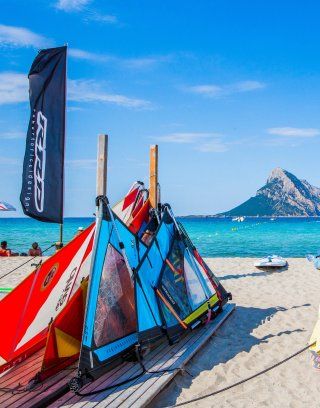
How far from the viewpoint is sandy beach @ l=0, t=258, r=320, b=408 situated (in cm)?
597

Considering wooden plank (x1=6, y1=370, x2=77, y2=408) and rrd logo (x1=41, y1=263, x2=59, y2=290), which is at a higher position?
rrd logo (x1=41, y1=263, x2=59, y2=290)

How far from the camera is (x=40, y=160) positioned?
7.42 metres

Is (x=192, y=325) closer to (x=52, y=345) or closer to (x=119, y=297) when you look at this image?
(x=119, y=297)

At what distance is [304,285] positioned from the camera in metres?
13.3

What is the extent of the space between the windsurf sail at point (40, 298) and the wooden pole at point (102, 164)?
2.32 ft

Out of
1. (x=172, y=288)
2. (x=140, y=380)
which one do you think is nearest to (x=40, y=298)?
(x=140, y=380)

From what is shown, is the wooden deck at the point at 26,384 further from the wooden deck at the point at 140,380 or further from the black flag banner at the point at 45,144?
the black flag banner at the point at 45,144

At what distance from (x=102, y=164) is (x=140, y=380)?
311 cm

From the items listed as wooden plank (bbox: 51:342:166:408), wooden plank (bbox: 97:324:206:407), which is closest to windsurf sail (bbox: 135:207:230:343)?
wooden plank (bbox: 97:324:206:407)

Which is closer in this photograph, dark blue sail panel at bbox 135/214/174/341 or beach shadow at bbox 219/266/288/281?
dark blue sail panel at bbox 135/214/174/341

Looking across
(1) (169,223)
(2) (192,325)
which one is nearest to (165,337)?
(2) (192,325)

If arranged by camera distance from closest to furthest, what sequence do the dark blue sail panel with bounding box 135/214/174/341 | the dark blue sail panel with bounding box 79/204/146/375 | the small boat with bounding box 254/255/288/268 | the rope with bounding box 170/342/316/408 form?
the rope with bounding box 170/342/316/408 < the dark blue sail panel with bounding box 79/204/146/375 < the dark blue sail panel with bounding box 135/214/174/341 < the small boat with bounding box 254/255/288/268

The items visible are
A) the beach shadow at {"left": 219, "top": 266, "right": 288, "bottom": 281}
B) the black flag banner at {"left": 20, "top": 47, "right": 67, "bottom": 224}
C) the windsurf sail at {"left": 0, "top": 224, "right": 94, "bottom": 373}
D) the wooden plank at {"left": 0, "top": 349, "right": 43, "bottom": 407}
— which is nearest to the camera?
the wooden plank at {"left": 0, "top": 349, "right": 43, "bottom": 407}

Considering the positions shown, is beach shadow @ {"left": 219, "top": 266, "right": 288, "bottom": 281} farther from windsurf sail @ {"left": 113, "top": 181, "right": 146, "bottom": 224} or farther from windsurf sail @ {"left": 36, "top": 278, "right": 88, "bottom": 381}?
windsurf sail @ {"left": 36, "top": 278, "right": 88, "bottom": 381}
